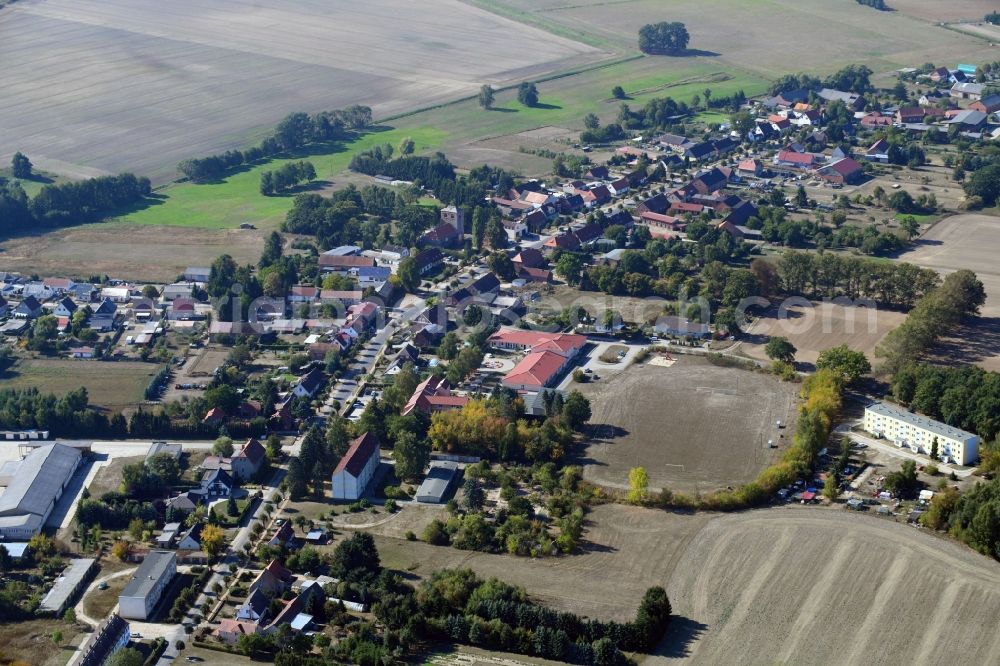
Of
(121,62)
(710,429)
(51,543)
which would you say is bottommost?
(51,543)

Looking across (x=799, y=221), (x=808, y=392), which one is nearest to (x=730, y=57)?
(x=799, y=221)

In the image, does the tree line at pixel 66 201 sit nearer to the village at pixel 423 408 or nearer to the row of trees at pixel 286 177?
the row of trees at pixel 286 177

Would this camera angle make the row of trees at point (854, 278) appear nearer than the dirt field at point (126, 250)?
Yes

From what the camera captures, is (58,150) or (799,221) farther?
(58,150)

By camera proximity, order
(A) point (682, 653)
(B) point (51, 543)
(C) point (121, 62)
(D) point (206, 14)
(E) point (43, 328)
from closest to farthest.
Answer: (A) point (682, 653)
(B) point (51, 543)
(E) point (43, 328)
(C) point (121, 62)
(D) point (206, 14)

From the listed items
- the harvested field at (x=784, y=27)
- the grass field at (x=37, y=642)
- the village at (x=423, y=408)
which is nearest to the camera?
the grass field at (x=37, y=642)

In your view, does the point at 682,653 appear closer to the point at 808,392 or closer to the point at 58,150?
the point at 808,392

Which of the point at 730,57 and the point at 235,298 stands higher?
the point at 730,57

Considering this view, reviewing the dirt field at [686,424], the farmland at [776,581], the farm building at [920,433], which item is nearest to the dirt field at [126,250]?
the dirt field at [686,424]
